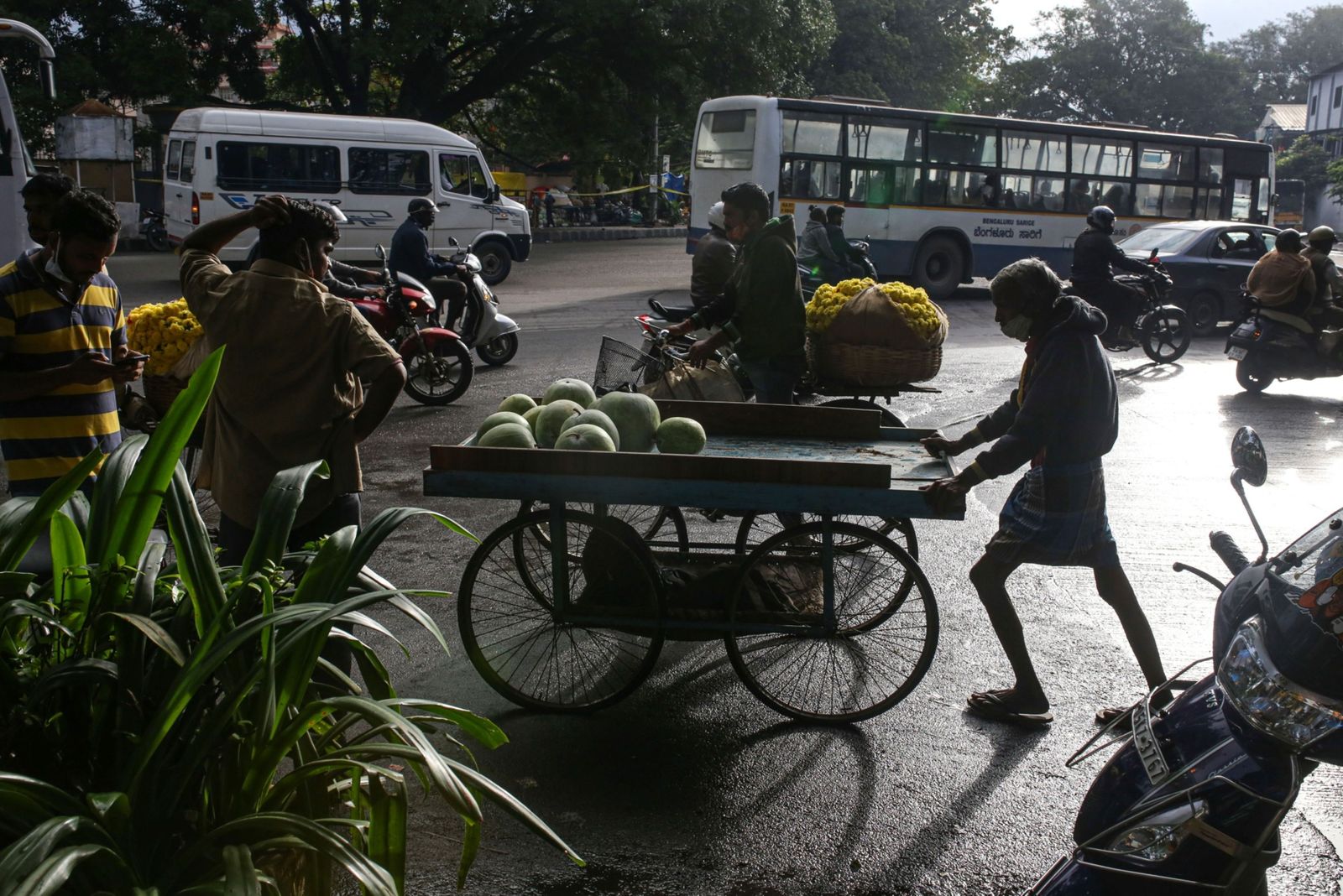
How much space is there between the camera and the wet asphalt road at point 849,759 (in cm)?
338

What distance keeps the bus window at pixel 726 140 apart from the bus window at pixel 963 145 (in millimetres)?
2942

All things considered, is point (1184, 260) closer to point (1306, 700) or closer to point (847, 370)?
point (847, 370)

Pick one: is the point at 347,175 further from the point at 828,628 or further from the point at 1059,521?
the point at 1059,521

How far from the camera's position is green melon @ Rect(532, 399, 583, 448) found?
4.43 meters

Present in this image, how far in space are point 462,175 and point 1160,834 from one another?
65.5ft

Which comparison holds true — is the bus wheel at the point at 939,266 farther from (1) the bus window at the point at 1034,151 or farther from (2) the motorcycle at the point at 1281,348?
(2) the motorcycle at the point at 1281,348

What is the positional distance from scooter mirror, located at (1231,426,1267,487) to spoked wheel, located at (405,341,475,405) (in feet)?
25.9

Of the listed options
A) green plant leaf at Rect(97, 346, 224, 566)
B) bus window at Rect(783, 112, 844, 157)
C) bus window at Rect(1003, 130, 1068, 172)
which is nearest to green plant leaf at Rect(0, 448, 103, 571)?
green plant leaf at Rect(97, 346, 224, 566)

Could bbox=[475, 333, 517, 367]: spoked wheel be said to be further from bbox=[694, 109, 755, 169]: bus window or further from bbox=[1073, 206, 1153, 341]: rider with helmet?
bbox=[694, 109, 755, 169]: bus window

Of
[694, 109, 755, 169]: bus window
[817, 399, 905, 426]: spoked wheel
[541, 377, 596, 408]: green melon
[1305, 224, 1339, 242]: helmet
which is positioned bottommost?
[817, 399, 905, 426]: spoked wheel

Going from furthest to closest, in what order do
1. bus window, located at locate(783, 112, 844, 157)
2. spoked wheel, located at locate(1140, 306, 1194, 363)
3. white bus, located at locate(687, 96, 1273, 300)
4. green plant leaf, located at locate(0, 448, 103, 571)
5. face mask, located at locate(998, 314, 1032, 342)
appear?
white bus, located at locate(687, 96, 1273, 300), bus window, located at locate(783, 112, 844, 157), spoked wheel, located at locate(1140, 306, 1194, 363), face mask, located at locate(998, 314, 1032, 342), green plant leaf, located at locate(0, 448, 103, 571)

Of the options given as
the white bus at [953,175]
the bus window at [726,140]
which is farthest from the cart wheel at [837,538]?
the bus window at [726,140]

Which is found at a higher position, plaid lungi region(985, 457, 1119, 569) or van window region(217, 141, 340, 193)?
van window region(217, 141, 340, 193)

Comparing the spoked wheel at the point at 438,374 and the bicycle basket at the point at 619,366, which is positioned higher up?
the bicycle basket at the point at 619,366
